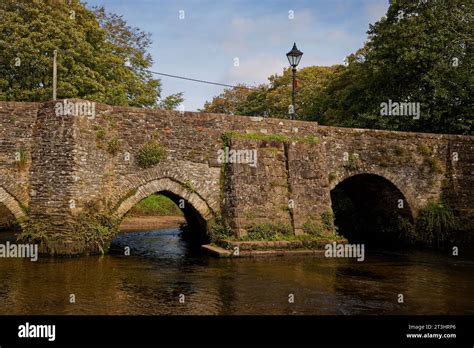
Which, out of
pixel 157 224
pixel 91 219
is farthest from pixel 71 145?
pixel 157 224

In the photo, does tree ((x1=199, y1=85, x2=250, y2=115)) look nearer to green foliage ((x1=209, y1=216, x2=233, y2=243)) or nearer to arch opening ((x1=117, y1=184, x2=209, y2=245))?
arch opening ((x1=117, y1=184, x2=209, y2=245))

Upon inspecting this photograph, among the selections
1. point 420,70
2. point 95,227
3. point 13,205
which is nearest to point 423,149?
point 420,70

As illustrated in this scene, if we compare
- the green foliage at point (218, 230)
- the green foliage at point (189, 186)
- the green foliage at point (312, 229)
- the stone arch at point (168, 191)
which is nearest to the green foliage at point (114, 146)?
the stone arch at point (168, 191)

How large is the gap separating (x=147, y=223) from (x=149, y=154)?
11.6 m

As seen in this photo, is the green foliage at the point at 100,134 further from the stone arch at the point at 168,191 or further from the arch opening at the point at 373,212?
the arch opening at the point at 373,212

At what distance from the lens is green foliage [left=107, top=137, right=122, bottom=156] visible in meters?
13.6

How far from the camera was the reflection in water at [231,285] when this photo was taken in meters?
8.12

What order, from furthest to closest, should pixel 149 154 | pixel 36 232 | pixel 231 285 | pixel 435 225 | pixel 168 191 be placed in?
pixel 435 225 < pixel 168 191 < pixel 149 154 < pixel 36 232 < pixel 231 285

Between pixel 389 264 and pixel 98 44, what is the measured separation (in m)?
20.1

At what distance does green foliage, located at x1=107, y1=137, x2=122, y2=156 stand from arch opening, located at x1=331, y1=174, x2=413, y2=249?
9253 mm

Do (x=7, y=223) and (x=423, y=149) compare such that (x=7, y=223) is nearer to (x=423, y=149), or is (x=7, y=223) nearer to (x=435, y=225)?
(x=423, y=149)

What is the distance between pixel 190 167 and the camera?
1455 cm

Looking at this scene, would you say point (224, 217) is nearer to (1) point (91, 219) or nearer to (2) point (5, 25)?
(1) point (91, 219)

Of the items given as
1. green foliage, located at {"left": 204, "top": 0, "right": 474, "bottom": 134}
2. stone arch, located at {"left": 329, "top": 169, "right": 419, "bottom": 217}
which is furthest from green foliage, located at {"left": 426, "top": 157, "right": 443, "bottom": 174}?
green foliage, located at {"left": 204, "top": 0, "right": 474, "bottom": 134}
